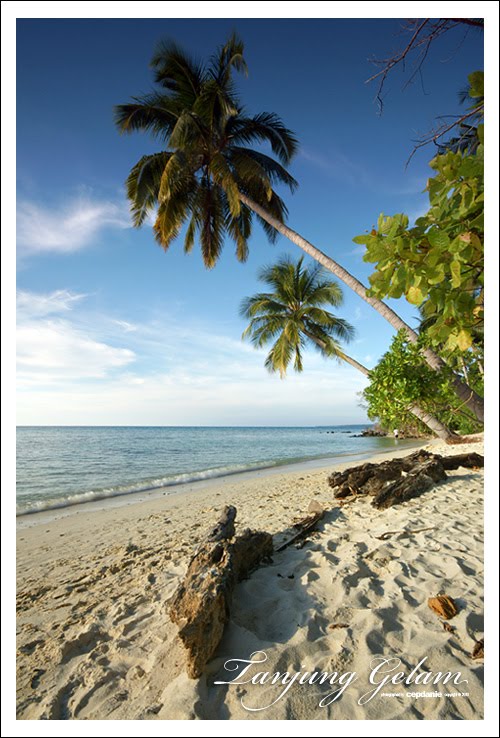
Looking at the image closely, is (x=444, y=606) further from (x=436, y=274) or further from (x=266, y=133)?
(x=266, y=133)

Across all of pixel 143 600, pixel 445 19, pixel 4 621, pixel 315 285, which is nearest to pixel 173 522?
pixel 143 600

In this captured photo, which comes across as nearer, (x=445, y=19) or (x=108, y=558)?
(x=445, y=19)

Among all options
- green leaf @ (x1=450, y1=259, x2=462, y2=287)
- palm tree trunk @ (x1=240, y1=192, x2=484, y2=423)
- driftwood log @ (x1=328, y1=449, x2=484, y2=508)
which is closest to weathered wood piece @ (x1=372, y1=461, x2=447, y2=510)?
driftwood log @ (x1=328, y1=449, x2=484, y2=508)

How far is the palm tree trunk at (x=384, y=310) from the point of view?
4.33 meters

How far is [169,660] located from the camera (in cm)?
183

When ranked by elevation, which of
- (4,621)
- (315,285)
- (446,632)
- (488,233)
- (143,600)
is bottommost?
(143,600)

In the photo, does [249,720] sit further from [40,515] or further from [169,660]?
[40,515]

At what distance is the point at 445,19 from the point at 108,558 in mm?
5554

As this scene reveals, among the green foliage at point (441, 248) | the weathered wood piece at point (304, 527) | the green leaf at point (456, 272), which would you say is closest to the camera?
the green leaf at point (456, 272)

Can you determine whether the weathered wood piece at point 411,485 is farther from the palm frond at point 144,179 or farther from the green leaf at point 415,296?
the palm frond at point 144,179

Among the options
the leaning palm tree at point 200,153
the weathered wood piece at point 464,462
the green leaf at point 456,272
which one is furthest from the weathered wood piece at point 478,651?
the leaning palm tree at point 200,153

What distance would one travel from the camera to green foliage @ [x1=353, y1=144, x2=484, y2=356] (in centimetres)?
121

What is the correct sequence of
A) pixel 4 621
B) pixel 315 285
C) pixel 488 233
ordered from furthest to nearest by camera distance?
1. pixel 315 285
2. pixel 4 621
3. pixel 488 233

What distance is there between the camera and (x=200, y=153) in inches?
340
